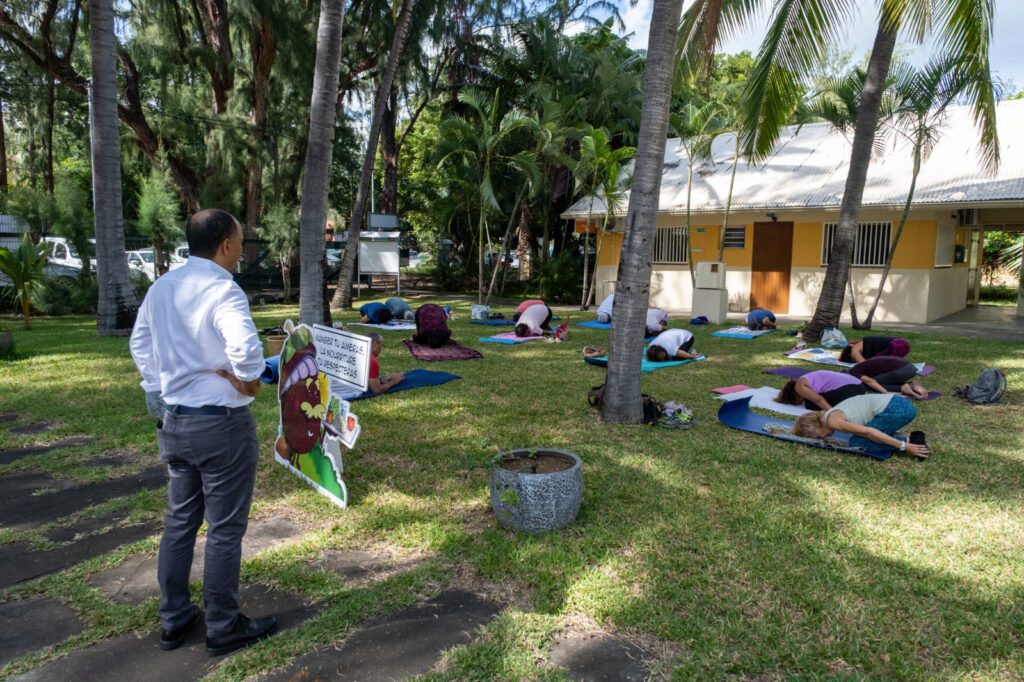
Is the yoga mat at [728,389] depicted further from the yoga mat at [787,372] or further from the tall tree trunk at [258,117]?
the tall tree trunk at [258,117]

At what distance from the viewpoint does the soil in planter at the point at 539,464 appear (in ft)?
13.1

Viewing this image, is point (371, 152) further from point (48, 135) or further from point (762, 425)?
point (48, 135)

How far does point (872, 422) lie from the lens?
216 inches

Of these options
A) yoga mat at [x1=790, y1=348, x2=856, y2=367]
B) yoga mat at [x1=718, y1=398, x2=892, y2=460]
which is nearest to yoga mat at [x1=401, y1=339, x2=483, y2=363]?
yoga mat at [x1=718, y1=398, x2=892, y2=460]

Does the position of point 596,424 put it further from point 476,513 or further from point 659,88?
point 659,88

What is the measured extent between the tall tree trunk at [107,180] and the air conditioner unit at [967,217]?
1842 centimetres

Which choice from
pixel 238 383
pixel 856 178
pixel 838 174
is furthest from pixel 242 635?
pixel 838 174

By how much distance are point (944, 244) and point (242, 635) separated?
1748cm

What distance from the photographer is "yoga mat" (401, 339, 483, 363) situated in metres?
9.88

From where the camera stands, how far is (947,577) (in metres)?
3.40

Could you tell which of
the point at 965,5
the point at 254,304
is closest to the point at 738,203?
the point at 965,5

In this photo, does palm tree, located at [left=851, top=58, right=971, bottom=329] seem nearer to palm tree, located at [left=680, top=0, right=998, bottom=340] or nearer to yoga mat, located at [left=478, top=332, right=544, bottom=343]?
palm tree, located at [left=680, top=0, right=998, bottom=340]

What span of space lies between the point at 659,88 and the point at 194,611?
17.1 feet

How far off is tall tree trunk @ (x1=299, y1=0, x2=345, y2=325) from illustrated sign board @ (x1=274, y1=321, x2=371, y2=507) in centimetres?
220
